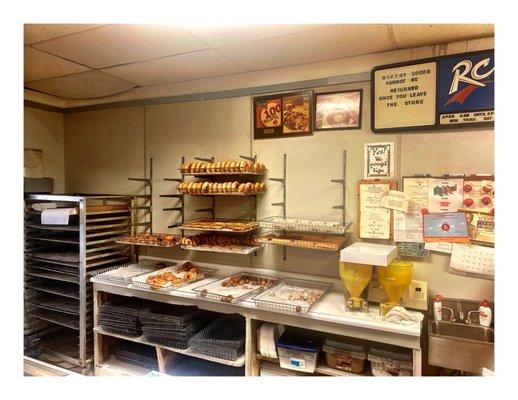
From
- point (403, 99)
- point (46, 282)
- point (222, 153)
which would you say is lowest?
point (46, 282)

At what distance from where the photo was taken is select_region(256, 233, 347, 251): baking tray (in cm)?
Result: 232

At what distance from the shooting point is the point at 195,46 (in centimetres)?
234

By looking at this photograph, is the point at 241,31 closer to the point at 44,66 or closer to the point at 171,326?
the point at 44,66

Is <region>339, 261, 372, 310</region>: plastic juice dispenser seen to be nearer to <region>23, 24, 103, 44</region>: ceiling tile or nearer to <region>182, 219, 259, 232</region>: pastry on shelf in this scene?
<region>182, 219, 259, 232</region>: pastry on shelf

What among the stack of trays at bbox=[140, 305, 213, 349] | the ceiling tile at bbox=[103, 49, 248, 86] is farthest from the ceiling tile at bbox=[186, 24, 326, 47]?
the stack of trays at bbox=[140, 305, 213, 349]

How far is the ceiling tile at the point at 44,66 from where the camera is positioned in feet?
8.25

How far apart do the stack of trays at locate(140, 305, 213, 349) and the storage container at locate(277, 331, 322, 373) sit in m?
0.76

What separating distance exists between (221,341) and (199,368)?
0.50 meters

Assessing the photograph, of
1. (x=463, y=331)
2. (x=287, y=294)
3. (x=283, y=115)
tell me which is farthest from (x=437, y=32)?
(x=287, y=294)

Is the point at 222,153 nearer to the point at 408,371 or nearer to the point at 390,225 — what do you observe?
the point at 390,225

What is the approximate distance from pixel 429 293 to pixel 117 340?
2.85 m

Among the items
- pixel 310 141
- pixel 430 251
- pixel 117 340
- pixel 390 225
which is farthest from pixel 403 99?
pixel 117 340

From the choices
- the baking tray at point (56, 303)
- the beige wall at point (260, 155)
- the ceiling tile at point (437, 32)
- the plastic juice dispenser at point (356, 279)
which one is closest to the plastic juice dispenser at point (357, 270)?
the plastic juice dispenser at point (356, 279)

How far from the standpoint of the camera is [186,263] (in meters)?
3.06
